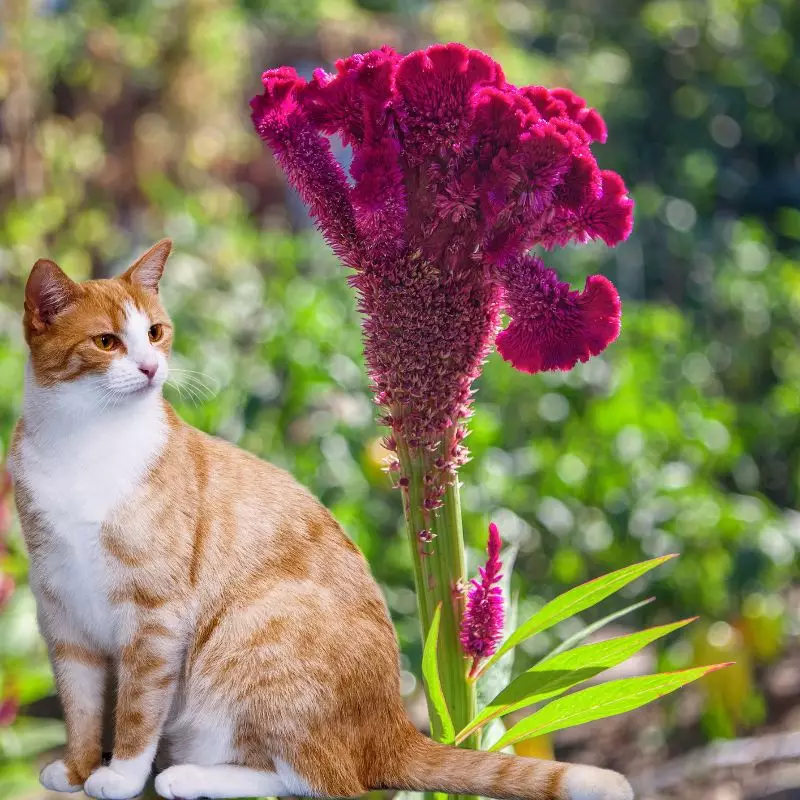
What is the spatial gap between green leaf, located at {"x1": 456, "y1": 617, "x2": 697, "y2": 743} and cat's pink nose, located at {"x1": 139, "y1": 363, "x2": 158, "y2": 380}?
0.34 metres

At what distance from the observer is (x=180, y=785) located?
66 centimetres

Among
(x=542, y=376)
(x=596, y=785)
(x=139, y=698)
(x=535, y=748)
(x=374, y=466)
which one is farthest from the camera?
(x=542, y=376)

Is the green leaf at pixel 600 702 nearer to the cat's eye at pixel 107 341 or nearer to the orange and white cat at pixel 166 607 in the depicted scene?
the orange and white cat at pixel 166 607

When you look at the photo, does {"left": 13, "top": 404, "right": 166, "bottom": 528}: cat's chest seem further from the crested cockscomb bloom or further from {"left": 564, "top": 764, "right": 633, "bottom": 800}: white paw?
{"left": 564, "top": 764, "right": 633, "bottom": 800}: white paw

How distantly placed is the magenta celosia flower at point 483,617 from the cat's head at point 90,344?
0.89ft

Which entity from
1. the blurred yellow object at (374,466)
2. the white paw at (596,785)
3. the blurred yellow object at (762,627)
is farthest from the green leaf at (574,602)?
the blurred yellow object at (762,627)

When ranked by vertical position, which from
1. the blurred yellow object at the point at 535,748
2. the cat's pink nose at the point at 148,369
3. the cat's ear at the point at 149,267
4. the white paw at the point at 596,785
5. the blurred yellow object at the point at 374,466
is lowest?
the blurred yellow object at the point at 535,748

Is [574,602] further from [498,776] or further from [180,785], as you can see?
[180,785]

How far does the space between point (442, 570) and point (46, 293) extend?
341 millimetres

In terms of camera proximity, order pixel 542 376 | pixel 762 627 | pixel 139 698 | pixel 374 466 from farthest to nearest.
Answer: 1. pixel 542 376
2. pixel 762 627
3. pixel 374 466
4. pixel 139 698

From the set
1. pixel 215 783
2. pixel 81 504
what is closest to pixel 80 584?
pixel 81 504

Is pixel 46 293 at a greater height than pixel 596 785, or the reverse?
pixel 46 293

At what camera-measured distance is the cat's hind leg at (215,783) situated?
658 millimetres

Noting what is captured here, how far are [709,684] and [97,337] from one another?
2084 mm
